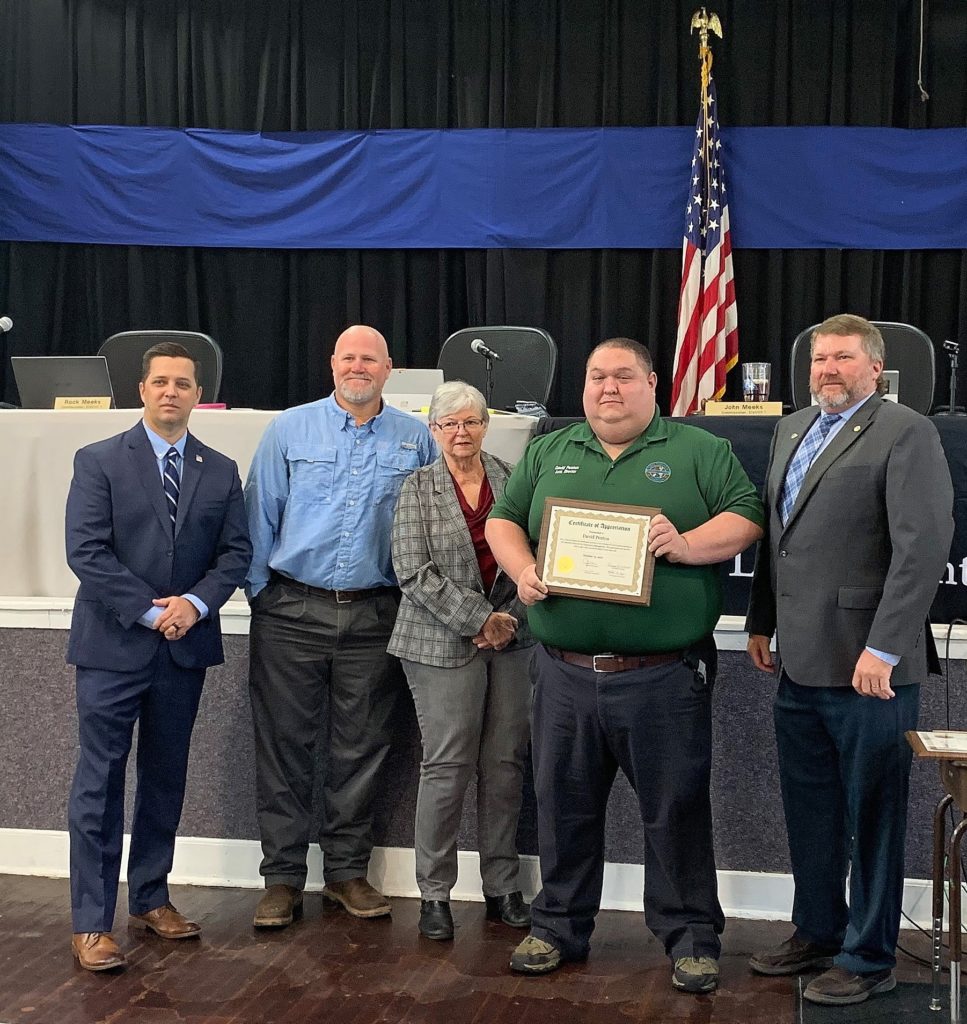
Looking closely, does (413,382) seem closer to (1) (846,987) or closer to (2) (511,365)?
(2) (511,365)

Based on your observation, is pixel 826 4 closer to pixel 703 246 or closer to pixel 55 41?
pixel 703 246

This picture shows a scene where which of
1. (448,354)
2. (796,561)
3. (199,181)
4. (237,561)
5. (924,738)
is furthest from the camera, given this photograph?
(199,181)

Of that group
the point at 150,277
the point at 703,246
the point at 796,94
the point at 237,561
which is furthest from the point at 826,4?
the point at 237,561

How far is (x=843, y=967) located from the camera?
320cm

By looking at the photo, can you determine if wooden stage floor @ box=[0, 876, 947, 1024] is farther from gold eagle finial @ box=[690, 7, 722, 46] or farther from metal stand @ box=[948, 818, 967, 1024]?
gold eagle finial @ box=[690, 7, 722, 46]

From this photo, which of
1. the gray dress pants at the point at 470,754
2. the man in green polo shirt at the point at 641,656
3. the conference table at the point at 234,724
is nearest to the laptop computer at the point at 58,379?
the conference table at the point at 234,724

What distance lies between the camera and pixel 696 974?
10.7 ft

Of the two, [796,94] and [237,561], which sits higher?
[796,94]

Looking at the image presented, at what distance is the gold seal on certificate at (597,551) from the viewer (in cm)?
310

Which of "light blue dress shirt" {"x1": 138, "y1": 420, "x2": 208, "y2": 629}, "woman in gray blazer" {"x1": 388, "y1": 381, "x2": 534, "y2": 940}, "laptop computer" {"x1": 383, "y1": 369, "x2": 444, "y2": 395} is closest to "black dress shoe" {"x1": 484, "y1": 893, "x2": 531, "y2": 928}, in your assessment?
"woman in gray blazer" {"x1": 388, "y1": 381, "x2": 534, "y2": 940}

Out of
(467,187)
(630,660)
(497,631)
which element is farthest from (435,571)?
(467,187)

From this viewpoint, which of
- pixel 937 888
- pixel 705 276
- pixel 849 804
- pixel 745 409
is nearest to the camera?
pixel 937 888

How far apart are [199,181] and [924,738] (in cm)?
616

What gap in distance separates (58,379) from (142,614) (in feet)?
6.05
